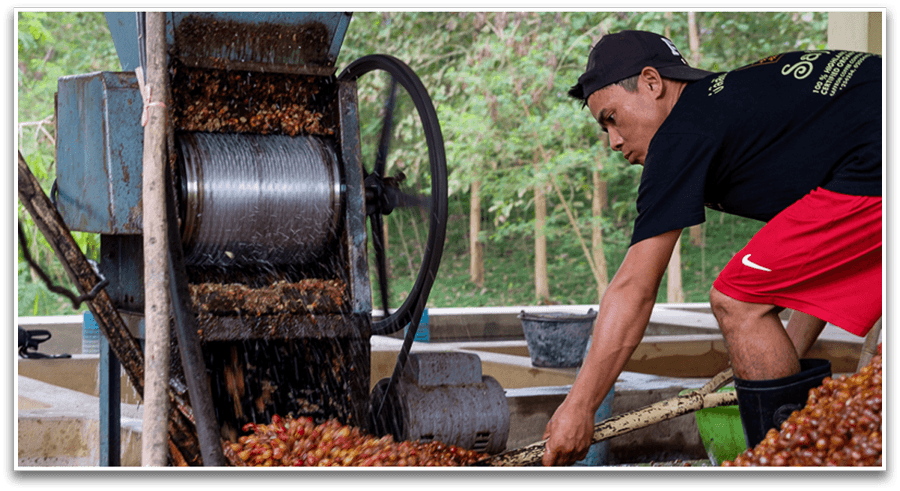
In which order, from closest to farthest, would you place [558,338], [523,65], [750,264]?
[750,264]
[558,338]
[523,65]

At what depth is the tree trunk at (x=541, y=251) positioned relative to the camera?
407 inches

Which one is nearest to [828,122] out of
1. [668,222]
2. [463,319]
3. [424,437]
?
[668,222]

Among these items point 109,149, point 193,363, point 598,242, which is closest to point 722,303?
point 193,363

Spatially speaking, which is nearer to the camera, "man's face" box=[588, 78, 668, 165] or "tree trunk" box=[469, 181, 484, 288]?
"man's face" box=[588, 78, 668, 165]

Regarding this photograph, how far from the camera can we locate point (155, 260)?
2.18 metres

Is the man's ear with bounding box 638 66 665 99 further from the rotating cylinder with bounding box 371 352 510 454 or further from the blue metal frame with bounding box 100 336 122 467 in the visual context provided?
the blue metal frame with bounding box 100 336 122 467

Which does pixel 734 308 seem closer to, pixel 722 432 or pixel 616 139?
pixel 616 139

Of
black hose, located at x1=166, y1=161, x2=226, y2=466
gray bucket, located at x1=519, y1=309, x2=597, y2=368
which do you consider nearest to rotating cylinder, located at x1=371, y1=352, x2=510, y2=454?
black hose, located at x1=166, y1=161, x2=226, y2=466

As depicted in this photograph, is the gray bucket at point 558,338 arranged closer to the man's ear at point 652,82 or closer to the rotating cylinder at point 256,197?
the rotating cylinder at point 256,197

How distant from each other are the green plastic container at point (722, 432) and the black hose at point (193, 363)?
1.87 meters

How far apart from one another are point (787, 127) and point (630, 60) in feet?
1.52

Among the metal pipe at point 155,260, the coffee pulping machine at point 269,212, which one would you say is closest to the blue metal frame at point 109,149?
the coffee pulping machine at point 269,212

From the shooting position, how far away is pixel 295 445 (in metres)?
2.62

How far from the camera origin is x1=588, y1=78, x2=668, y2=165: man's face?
2.19m
